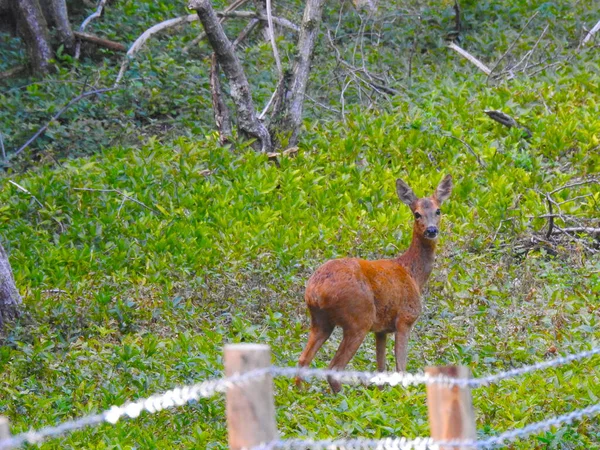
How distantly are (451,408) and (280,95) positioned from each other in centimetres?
988

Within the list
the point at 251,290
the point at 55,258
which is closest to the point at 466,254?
the point at 251,290

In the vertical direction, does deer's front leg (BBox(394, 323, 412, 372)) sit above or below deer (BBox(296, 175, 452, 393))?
below

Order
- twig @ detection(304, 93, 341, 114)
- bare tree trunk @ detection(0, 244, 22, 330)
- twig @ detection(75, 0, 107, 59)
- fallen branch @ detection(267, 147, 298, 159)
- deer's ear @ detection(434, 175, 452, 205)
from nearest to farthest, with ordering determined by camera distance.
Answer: deer's ear @ detection(434, 175, 452, 205)
bare tree trunk @ detection(0, 244, 22, 330)
fallen branch @ detection(267, 147, 298, 159)
twig @ detection(304, 93, 341, 114)
twig @ detection(75, 0, 107, 59)

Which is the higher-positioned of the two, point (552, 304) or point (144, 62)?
point (144, 62)

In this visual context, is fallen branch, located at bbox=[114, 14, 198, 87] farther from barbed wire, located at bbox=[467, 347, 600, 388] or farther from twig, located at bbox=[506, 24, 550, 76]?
barbed wire, located at bbox=[467, 347, 600, 388]

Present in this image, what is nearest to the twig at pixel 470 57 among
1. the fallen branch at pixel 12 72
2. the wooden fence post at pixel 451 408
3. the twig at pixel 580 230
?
the twig at pixel 580 230

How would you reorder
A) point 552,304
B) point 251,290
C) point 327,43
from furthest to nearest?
1. point 327,43
2. point 251,290
3. point 552,304

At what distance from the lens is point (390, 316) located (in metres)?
7.64

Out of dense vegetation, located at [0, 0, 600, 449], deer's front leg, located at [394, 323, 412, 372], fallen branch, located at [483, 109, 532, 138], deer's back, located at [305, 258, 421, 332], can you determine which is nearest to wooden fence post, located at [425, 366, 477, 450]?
dense vegetation, located at [0, 0, 600, 449]

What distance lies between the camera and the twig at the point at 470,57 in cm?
1548

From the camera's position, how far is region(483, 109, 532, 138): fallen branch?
518 inches

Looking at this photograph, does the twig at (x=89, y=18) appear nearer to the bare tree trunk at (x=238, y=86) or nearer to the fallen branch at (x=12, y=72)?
the fallen branch at (x=12, y=72)

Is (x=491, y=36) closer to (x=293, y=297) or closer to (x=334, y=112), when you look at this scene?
(x=334, y=112)

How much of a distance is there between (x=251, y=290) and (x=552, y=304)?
111 inches
